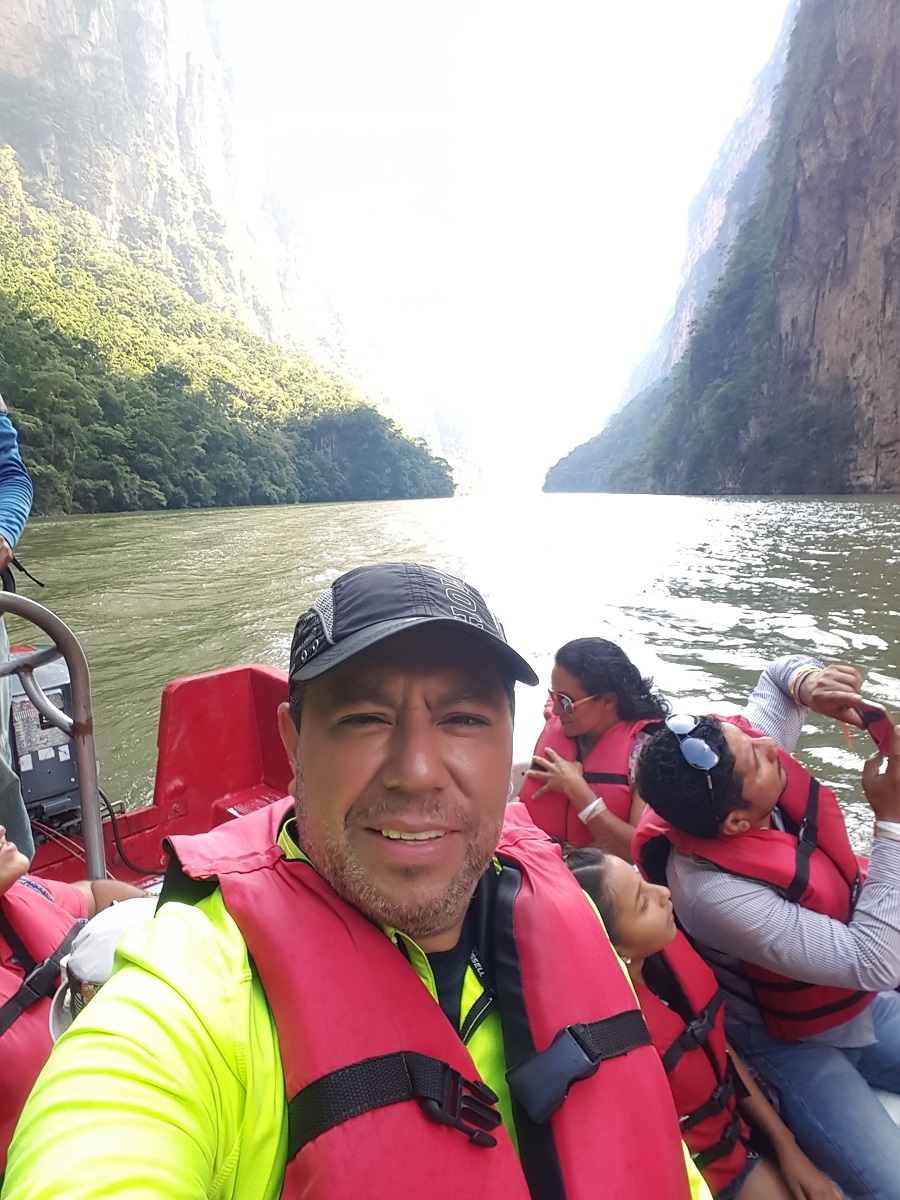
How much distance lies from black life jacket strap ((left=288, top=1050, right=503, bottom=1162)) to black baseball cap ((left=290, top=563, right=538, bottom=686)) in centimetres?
44

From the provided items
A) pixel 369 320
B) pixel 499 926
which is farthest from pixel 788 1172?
pixel 369 320

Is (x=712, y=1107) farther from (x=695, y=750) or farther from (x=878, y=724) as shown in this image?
(x=878, y=724)

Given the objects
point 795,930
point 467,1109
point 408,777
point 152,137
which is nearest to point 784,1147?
point 795,930

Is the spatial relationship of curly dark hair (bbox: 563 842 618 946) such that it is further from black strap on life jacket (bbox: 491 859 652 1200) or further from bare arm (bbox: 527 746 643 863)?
bare arm (bbox: 527 746 643 863)

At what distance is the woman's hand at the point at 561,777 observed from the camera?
2057 millimetres

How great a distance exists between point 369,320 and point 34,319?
120m

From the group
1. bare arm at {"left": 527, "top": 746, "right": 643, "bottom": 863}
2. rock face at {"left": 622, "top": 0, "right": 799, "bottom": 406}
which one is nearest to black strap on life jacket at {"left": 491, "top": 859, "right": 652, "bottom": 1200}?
bare arm at {"left": 527, "top": 746, "right": 643, "bottom": 863}

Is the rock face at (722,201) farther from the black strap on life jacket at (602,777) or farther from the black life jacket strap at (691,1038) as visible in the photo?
the black life jacket strap at (691,1038)

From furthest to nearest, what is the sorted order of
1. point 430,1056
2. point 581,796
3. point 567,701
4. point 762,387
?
point 762,387 → point 567,701 → point 581,796 → point 430,1056

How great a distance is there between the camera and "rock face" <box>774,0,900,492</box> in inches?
960

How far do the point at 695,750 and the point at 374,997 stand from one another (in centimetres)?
90

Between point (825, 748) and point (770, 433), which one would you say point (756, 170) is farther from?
point (825, 748)

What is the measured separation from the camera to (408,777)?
0.82 metres

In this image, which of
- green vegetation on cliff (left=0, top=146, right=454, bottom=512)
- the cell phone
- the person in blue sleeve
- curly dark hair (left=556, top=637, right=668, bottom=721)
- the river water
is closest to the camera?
the cell phone
